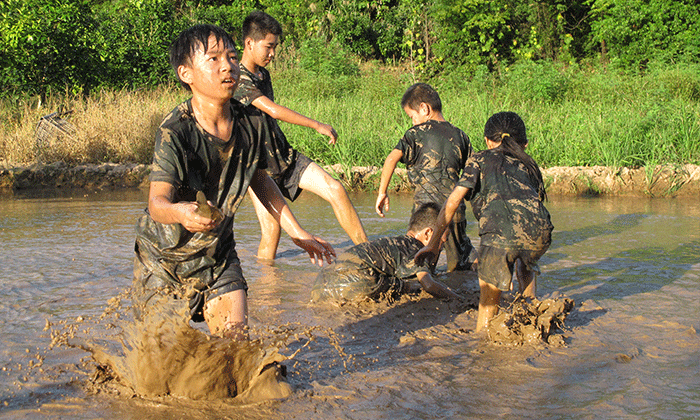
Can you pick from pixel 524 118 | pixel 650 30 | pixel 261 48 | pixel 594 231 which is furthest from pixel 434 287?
pixel 650 30

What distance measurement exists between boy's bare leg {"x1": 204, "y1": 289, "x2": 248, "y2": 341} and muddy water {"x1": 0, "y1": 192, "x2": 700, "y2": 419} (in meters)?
0.26

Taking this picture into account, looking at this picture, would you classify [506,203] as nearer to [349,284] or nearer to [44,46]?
[349,284]

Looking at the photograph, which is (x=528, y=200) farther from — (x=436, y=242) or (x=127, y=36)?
(x=127, y=36)

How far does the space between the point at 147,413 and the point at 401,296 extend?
2.28 metres

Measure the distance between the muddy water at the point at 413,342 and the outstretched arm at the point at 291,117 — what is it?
116 cm

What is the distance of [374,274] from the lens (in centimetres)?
445

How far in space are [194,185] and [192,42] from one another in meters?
0.61

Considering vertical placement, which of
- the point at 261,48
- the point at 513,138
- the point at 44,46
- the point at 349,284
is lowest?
the point at 349,284

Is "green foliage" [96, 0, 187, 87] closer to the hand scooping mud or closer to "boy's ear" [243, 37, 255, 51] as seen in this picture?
"boy's ear" [243, 37, 255, 51]

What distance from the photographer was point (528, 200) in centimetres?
365

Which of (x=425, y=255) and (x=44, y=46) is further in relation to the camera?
(x=44, y=46)

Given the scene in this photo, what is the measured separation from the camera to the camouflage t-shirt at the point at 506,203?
3605 mm

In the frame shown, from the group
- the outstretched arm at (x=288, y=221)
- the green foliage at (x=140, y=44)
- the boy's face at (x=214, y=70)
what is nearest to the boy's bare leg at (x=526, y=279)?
the outstretched arm at (x=288, y=221)

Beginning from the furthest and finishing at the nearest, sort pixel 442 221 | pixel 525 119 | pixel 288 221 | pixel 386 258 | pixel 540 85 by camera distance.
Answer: pixel 540 85 < pixel 525 119 < pixel 386 258 < pixel 442 221 < pixel 288 221
